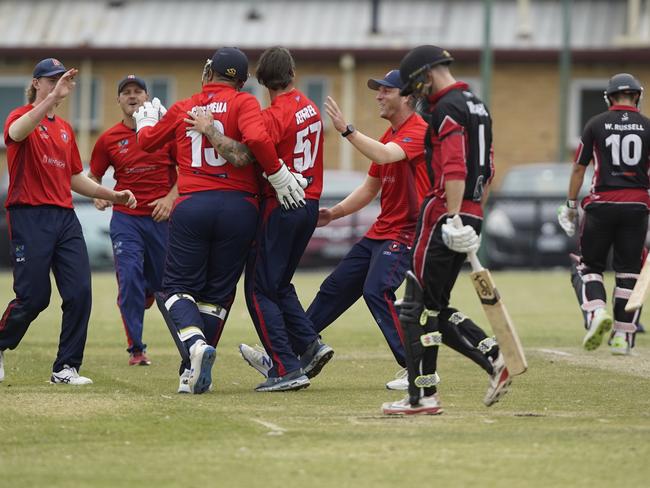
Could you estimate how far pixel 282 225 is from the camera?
9805 mm

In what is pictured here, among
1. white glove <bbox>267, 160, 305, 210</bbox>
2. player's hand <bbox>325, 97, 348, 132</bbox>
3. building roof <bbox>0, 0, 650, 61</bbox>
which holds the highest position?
building roof <bbox>0, 0, 650, 61</bbox>

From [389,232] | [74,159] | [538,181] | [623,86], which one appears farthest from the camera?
[538,181]

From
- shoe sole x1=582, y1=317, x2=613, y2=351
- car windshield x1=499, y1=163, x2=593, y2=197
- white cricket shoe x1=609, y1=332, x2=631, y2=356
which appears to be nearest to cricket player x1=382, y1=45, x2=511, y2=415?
shoe sole x1=582, y1=317, x2=613, y2=351

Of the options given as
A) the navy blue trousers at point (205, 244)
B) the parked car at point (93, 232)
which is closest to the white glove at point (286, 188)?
the navy blue trousers at point (205, 244)

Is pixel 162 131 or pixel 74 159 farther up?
pixel 162 131

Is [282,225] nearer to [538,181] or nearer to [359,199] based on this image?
[359,199]

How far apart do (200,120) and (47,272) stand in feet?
5.17

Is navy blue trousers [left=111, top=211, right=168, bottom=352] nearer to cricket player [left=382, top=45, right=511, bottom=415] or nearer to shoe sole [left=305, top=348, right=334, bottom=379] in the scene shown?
shoe sole [left=305, top=348, right=334, bottom=379]

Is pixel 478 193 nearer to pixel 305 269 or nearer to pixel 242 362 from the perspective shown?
pixel 242 362

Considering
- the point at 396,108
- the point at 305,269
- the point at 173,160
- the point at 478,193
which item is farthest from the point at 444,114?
the point at 305,269

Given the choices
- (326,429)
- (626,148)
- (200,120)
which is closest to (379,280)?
(200,120)

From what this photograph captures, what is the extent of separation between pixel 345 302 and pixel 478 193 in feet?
7.96

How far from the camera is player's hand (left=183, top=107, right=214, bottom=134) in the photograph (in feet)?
31.0

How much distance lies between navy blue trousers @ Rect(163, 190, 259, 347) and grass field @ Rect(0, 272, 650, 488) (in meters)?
0.67
